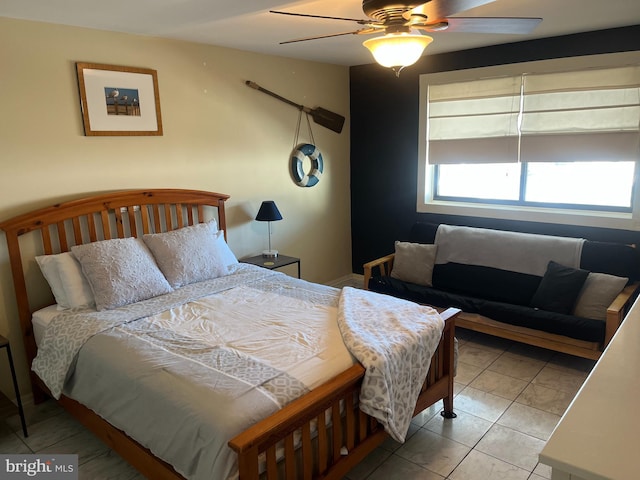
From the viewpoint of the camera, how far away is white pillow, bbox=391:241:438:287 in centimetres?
412

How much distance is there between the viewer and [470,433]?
8.56 feet

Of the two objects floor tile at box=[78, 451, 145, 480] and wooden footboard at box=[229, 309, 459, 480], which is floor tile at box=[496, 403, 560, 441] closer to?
wooden footboard at box=[229, 309, 459, 480]

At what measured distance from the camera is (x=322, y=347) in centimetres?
224

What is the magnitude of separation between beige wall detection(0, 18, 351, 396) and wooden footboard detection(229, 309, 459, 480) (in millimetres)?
2084

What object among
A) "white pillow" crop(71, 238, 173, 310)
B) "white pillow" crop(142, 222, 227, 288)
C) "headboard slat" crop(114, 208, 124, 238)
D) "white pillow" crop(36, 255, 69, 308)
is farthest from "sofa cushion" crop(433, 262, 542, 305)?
"white pillow" crop(36, 255, 69, 308)

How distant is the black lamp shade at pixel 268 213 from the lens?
13.1 ft

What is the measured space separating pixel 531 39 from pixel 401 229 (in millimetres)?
2033

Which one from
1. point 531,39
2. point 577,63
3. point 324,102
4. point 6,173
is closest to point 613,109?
point 577,63

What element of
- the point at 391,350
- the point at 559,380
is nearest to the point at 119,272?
the point at 391,350

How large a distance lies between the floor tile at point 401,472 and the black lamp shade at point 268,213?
7.20 ft

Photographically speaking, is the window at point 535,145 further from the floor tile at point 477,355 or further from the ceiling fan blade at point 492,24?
the ceiling fan blade at point 492,24

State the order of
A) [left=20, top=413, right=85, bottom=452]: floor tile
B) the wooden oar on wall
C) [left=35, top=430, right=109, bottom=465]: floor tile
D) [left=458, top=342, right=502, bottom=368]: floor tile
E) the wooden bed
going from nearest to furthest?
1. the wooden bed
2. [left=35, top=430, right=109, bottom=465]: floor tile
3. [left=20, top=413, right=85, bottom=452]: floor tile
4. [left=458, top=342, right=502, bottom=368]: floor tile
5. the wooden oar on wall

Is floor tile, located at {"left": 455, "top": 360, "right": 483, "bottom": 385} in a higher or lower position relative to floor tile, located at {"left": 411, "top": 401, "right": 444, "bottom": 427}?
higher

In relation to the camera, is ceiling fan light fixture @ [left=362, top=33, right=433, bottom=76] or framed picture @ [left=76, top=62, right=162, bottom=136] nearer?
ceiling fan light fixture @ [left=362, top=33, right=433, bottom=76]
